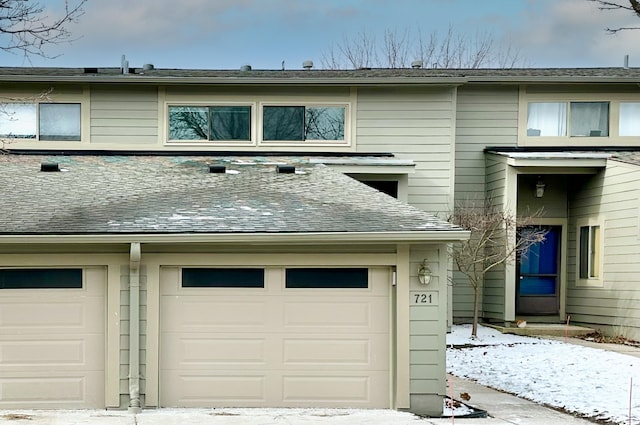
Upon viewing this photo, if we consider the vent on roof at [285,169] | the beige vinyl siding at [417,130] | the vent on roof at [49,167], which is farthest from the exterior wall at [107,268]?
the beige vinyl siding at [417,130]

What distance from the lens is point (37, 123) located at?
19.7m

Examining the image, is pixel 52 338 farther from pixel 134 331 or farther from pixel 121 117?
pixel 121 117

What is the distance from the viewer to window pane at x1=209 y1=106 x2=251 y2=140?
1995 centimetres

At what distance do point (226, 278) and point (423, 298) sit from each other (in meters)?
2.51

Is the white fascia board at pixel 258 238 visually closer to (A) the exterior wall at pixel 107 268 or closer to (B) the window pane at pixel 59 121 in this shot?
(A) the exterior wall at pixel 107 268

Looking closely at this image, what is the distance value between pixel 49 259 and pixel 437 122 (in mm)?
10574

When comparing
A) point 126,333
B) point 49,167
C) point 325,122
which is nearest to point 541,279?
point 325,122

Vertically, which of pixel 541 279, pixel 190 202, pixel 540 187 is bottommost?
pixel 541 279

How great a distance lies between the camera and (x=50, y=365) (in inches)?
456

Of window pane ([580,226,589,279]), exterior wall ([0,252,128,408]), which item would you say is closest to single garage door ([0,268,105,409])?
exterior wall ([0,252,128,408])

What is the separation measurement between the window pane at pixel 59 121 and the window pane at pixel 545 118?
32.3ft

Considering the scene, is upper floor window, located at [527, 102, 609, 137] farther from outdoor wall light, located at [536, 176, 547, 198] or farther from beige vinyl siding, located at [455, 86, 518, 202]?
outdoor wall light, located at [536, 176, 547, 198]

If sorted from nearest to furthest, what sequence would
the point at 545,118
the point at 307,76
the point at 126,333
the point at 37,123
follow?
the point at 126,333
the point at 37,123
the point at 307,76
the point at 545,118

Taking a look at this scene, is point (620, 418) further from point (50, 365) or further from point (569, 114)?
point (569, 114)
